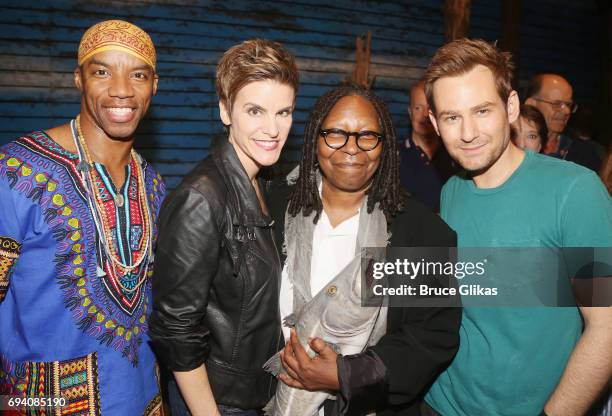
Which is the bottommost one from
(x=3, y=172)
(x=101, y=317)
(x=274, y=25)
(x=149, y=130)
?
(x=101, y=317)

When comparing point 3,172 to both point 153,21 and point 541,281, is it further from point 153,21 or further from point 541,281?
point 153,21

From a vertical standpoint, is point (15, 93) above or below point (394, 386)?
above

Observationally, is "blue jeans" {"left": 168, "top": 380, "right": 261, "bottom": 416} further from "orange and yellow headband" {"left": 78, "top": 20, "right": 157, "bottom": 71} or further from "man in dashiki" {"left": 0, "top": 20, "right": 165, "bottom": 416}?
"orange and yellow headband" {"left": 78, "top": 20, "right": 157, "bottom": 71}

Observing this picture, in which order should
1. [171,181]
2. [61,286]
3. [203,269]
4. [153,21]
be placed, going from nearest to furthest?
[203,269] → [61,286] → [153,21] → [171,181]

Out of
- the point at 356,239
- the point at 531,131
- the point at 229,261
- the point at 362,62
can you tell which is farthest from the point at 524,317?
the point at 362,62

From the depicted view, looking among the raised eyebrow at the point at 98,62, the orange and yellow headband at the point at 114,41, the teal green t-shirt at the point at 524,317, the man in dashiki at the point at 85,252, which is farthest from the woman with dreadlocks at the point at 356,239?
the raised eyebrow at the point at 98,62

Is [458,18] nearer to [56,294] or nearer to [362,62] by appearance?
[362,62]

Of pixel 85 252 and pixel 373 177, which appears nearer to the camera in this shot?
pixel 85 252

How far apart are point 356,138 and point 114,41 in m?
1.23

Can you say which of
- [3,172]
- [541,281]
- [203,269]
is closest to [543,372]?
[541,281]

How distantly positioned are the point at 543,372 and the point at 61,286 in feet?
7.04

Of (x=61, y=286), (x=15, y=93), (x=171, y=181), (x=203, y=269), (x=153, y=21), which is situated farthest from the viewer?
(x=171, y=181)

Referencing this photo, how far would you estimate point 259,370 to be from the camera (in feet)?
6.63

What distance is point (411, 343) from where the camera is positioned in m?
2.00
